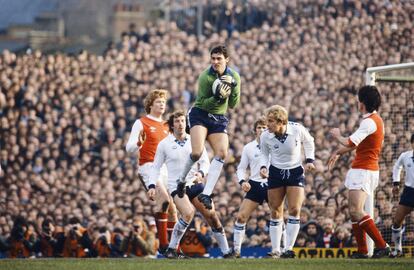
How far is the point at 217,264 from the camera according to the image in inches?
573

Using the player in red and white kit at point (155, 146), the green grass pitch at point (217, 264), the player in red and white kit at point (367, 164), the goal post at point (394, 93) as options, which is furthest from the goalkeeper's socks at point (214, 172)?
the goal post at point (394, 93)

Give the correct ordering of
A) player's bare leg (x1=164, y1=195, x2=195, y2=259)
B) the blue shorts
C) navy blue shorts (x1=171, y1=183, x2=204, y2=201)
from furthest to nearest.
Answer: navy blue shorts (x1=171, y1=183, x2=204, y2=201), player's bare leg (x1=164, y1=195, x2=195, y2=259), the blue shorts

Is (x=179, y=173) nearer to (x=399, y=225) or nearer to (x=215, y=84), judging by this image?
(x=215, y=84)

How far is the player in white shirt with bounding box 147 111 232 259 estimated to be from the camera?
16359 millimetres

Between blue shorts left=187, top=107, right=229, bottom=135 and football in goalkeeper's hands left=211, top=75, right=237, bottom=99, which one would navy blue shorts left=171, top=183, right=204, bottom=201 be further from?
football in goalkeeper's hands left=211, top=75, right=237, bottom=99

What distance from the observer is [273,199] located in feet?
53.3

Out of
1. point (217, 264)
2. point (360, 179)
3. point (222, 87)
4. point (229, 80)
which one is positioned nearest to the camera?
point (217, 264)

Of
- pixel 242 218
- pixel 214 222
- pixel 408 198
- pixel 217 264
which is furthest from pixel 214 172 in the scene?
pixel 408 198

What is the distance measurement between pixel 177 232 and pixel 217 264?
6.43 ft

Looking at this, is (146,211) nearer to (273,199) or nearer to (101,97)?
(101,97)

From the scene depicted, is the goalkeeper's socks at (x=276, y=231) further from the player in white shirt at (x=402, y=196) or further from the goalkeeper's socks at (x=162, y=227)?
the player in white shirt at (x=402, y=196)

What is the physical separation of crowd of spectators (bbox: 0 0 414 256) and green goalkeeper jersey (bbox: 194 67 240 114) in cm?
640

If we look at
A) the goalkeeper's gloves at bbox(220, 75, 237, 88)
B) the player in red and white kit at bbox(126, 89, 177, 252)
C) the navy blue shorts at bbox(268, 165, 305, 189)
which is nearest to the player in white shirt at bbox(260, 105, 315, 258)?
the navy blue shorts at bbox(268, 165, 305, 189)

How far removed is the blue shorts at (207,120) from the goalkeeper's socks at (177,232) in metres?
1.48
